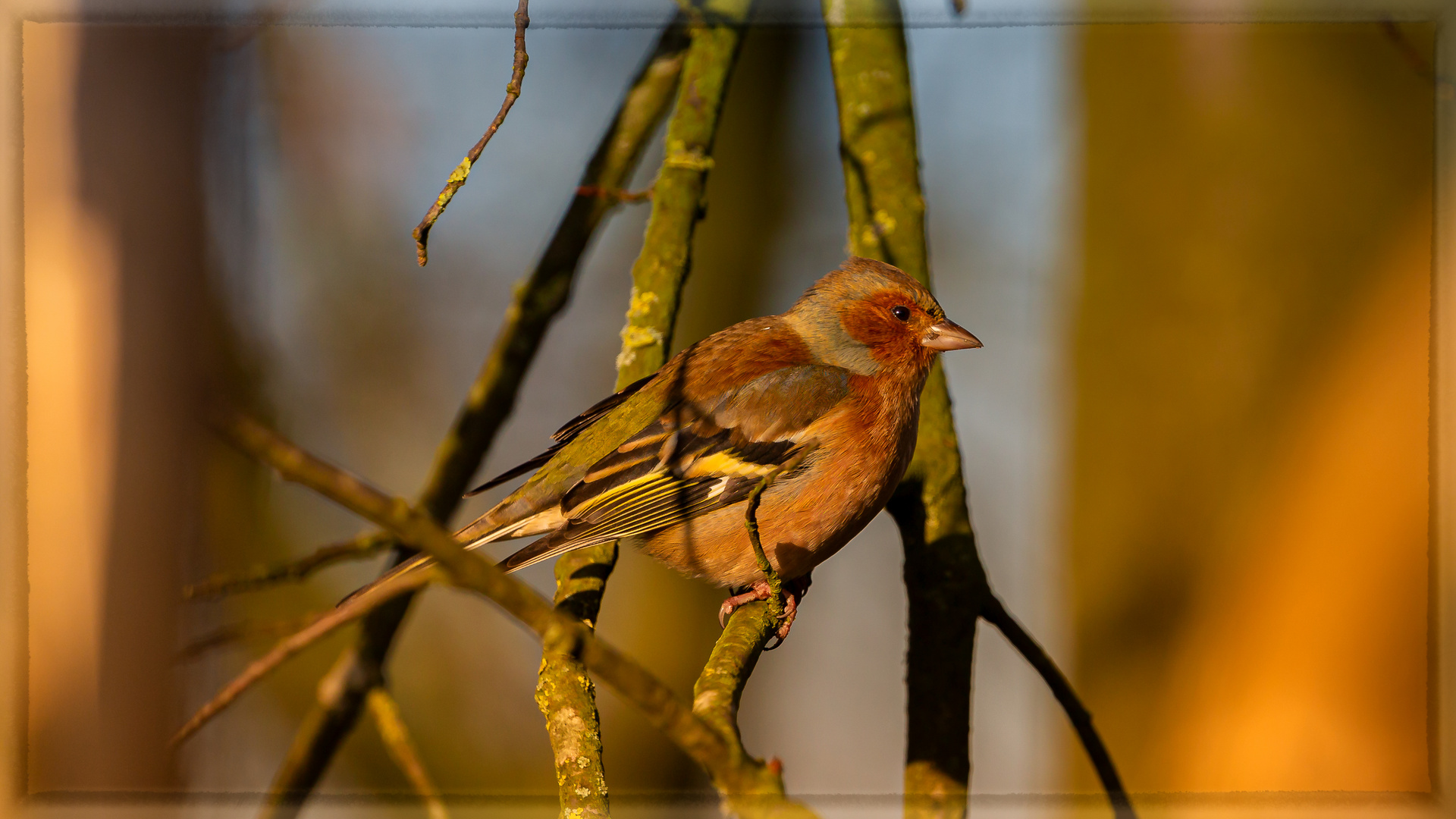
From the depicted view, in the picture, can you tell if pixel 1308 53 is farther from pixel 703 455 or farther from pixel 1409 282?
pixel 703 455

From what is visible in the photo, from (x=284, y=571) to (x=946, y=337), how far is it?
2.01 meters

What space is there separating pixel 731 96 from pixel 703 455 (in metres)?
4.88

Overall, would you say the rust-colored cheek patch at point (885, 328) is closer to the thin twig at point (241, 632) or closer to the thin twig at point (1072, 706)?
the thin twig at point (1072, 706)

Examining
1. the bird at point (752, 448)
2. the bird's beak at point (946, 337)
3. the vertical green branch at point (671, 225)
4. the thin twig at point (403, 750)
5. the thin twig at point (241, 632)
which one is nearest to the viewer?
the thin twig at point (241, 632)

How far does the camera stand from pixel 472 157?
5.48ft

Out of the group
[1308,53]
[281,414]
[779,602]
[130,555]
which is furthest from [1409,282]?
[281,414]

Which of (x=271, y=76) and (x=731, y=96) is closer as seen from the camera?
(x=271, y=76)

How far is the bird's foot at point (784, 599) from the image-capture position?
2746 mm

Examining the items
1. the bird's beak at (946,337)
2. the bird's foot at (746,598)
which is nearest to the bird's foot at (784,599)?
the bird's foot at (746,598)

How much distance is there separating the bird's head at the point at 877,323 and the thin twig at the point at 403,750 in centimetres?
167

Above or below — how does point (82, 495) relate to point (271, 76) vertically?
below

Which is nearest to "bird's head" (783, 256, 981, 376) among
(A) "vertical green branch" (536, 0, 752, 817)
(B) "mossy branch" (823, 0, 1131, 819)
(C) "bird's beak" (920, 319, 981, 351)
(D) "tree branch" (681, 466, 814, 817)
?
(C) "bird's beak" (920, 319, 981, 351)

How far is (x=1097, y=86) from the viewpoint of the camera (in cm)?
591

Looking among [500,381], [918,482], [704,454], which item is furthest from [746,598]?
[500,381]
